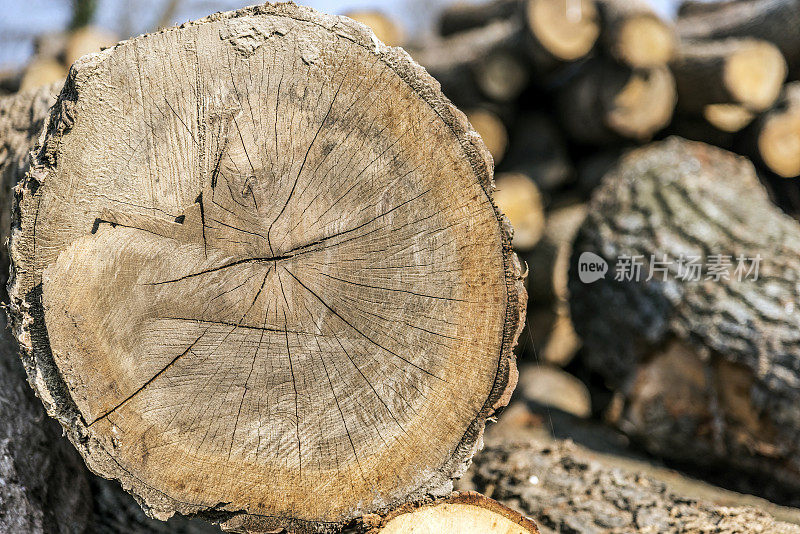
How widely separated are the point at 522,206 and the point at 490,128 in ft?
1.74

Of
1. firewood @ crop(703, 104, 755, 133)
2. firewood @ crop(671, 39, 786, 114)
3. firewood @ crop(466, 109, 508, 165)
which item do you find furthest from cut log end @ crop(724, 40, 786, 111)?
firewood @ crop(466, 109, 508, 165)

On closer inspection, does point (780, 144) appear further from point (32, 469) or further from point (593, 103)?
point (32, 469)

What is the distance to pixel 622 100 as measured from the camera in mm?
3668

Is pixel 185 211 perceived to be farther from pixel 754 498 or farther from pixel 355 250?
pixel 754 498

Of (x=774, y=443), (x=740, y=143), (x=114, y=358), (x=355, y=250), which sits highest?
(x=740, y=143)

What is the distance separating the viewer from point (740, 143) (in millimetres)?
3979

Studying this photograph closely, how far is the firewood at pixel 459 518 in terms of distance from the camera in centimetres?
143

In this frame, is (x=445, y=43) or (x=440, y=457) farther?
(x=445, y=43)

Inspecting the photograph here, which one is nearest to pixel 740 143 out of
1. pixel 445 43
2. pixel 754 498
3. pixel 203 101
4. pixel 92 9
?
pixel 445 43

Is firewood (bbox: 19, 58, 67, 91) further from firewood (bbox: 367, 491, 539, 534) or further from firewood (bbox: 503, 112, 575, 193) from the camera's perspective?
firewood (bbox: 367, 491, 539, 534)

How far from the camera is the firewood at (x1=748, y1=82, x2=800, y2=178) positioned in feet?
12.0

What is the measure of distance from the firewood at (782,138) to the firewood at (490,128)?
1507mm

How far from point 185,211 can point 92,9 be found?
7.90 metres

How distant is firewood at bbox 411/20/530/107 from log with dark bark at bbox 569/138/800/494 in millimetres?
1000
